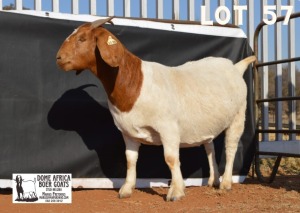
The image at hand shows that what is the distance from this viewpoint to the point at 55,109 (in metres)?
6.74

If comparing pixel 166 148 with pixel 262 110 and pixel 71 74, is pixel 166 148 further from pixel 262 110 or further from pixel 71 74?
pixel 262 110

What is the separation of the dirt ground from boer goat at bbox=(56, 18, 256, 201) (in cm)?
19

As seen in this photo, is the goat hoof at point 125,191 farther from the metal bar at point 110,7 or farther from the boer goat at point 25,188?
the metal bar at point 110,7

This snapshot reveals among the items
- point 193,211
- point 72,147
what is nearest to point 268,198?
point 193,211

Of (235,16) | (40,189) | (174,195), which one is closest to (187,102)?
(174,195)

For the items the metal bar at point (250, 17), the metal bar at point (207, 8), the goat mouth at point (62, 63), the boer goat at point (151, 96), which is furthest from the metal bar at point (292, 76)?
the goat mouth at point (62, 63)

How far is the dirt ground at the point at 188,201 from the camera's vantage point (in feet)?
18.4

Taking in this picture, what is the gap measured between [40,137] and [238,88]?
86.2 inches

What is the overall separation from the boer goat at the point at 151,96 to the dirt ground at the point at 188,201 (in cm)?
19

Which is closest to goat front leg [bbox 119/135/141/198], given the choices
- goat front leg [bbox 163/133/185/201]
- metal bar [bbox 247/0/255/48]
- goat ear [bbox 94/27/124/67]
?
goat front leg [bbox 163/133/185/201]

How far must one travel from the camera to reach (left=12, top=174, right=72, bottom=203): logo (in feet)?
18.9

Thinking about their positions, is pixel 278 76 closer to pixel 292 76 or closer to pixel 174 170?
pixel 292 76

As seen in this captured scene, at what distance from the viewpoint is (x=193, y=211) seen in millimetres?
5492

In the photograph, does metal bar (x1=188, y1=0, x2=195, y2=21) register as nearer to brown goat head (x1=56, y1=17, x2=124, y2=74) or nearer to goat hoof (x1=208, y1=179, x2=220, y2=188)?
goat hoof (x1=208, y1=179, x2=220, y2=188)
